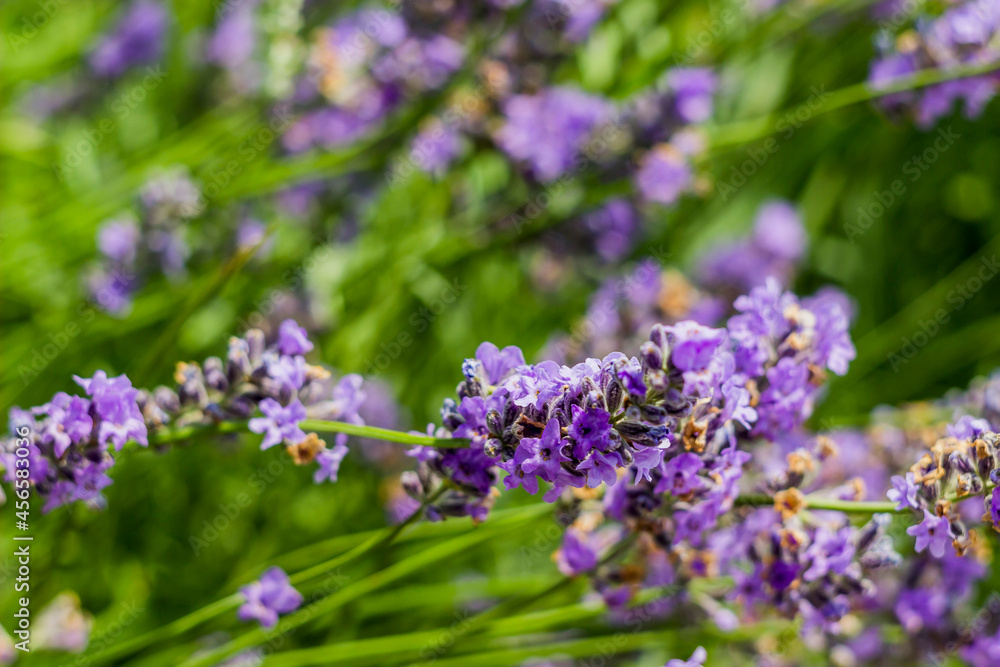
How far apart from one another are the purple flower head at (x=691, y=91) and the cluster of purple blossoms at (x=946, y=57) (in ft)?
1.26

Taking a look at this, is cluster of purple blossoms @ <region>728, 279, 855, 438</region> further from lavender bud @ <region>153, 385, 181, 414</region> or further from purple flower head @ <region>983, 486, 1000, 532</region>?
lavender bud @ <region>153, 385, 181, 414</region>

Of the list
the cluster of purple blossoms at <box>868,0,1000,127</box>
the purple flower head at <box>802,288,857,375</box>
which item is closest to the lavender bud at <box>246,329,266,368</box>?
the purple flower head at <box>802,288,857,375</box>

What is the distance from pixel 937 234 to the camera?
3.46m

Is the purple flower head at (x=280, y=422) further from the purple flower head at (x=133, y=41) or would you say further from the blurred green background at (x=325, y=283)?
the purple flower head at (x=133, y=41)

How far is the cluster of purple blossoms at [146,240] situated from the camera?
196cm

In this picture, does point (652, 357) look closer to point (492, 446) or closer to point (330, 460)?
point (492, 446)

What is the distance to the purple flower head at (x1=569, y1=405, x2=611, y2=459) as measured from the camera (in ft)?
3.22

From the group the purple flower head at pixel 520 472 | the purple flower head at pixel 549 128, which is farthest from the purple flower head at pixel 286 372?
the purple flower head at pixel 549 128

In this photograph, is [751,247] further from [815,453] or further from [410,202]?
[815,453]

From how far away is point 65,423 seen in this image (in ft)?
3.69

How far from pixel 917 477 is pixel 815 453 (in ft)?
0.70

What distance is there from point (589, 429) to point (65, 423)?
2.22ft

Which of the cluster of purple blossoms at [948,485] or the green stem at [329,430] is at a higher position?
the green stem at [329,430]

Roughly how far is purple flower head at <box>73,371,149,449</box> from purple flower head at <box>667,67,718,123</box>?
1.50m
